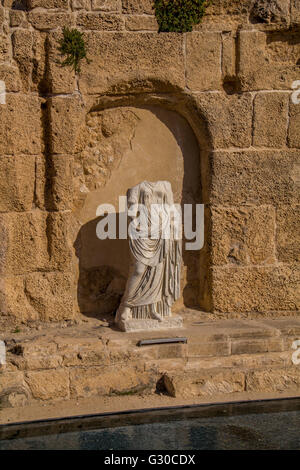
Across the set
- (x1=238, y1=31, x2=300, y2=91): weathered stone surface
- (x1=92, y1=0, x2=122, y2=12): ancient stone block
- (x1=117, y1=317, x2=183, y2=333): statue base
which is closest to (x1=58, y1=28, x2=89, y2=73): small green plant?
(x1=92, y1=0, x2=122, y2=12): ancient stone block

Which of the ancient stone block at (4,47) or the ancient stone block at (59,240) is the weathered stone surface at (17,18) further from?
the ancient stone block at (59,240)

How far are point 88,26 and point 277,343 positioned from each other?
12.6 ft

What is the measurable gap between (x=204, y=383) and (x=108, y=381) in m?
0.92

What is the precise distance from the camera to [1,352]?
586 cm

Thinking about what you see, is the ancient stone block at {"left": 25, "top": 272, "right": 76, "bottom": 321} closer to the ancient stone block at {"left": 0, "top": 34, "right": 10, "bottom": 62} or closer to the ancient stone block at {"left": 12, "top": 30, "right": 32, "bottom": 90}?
the ancient stone block at {"left": 12, "top": 30, "right": 32, "bottom": 90}

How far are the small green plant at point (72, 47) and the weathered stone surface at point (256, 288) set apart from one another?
2.70 meters

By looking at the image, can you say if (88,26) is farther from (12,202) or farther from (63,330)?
(63,330)

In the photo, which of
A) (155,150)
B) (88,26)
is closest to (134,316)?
(155,150)

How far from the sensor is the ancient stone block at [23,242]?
631cm

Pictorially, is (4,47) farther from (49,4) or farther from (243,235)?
(243,235)

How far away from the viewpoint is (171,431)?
4.52 meters

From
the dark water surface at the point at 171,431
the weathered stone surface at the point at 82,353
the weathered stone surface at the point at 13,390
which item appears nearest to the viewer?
the dark water surface at the point at 171,431

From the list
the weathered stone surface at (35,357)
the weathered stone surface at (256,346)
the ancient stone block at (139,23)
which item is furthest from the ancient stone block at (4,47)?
the weathered stone surface at (256,346)

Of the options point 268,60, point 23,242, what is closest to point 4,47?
point 23,242
